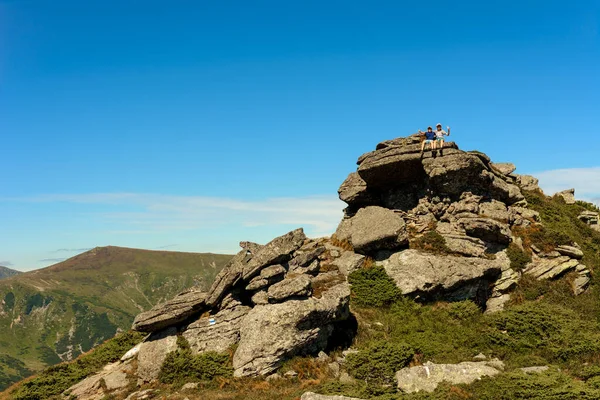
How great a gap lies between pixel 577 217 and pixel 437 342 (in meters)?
34.2

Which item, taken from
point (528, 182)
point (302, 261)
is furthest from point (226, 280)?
point (528, 182)

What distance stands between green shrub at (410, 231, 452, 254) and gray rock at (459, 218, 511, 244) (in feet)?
9.32

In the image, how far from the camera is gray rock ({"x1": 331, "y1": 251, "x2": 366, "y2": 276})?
3391 centimetres

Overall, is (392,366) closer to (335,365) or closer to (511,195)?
(335,365)

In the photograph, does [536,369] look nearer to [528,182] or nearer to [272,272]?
[272,272]

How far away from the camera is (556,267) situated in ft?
112

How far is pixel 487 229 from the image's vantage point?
34625 mm

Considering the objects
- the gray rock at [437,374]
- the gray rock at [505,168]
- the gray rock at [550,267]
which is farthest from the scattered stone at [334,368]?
the gray rock at [505,168]

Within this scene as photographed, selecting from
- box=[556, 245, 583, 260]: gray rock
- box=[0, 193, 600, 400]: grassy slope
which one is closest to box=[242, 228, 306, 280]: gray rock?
box=[0, 193, 600, 400]: grassy slope

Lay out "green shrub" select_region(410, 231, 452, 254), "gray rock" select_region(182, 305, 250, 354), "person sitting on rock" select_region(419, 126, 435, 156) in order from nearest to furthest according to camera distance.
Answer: "gray rock" select_region(182, 305, 250, 354), "green shrub" select_region(410, 231, 452, 254), "person sitting on rock" select_region(419, 126, 435, 156)

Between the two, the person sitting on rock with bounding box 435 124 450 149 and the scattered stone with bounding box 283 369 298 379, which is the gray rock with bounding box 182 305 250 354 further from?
the person sitting on rock with bounding box 435 124 450 149

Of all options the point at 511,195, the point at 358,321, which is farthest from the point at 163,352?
the point at 511,195

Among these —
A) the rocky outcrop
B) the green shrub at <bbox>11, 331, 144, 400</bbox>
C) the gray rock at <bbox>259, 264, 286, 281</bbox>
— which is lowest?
the green shrub at <bbox>11, 331, 144, 400</bbox>

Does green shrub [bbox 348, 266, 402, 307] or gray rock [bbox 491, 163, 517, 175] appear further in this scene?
gray rock [bbox 491, 163, 517, 175]
